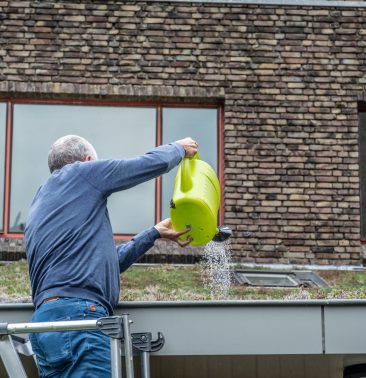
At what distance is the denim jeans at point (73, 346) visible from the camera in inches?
154

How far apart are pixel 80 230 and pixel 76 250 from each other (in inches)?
3.8

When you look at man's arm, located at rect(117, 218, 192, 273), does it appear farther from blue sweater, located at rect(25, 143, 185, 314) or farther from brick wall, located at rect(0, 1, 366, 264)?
brick wall, located at rect(0, 1, 366, 264)

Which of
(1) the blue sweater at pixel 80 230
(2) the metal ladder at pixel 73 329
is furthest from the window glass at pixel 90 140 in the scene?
(2) the metal ladder at pixel 73 329

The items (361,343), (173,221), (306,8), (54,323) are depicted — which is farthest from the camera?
(306,8)

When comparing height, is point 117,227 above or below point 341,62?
below

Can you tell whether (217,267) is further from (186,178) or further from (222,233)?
(186,178)

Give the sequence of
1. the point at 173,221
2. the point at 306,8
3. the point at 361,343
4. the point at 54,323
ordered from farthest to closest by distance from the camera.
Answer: the point at 306,8, the point at 173,221, the point at 361,343, the point at 54,323

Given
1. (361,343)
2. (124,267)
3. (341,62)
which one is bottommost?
(361,343)

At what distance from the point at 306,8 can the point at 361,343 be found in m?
6.72

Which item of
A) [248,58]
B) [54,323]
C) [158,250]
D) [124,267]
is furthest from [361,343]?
[248,58]

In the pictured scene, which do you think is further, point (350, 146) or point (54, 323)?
point (350, 146)

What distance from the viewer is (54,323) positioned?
3.81 metres

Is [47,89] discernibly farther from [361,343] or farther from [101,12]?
[361,343]

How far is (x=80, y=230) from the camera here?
13.9ft
